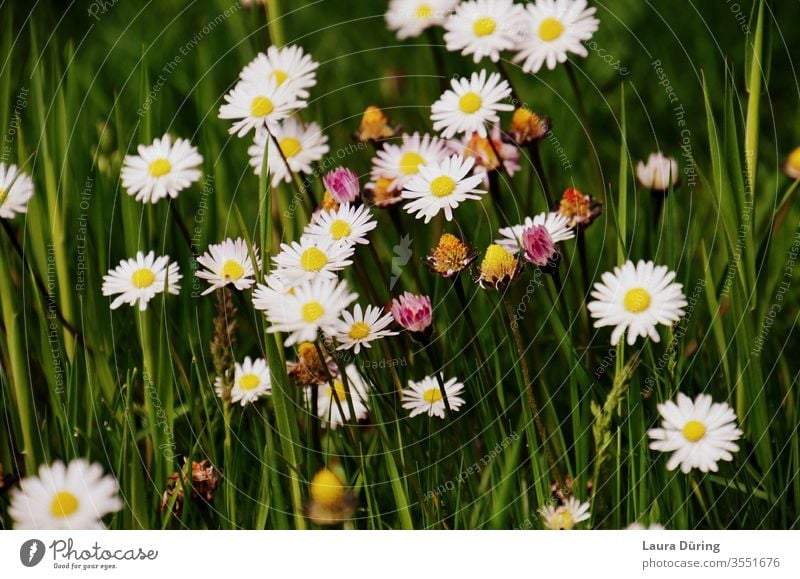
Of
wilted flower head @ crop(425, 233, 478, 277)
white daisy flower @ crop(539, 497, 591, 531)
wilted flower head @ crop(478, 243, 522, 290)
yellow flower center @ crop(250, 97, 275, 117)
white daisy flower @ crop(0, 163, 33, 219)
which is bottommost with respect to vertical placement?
white daisy flower @ crop(539, 497, 591, 531)

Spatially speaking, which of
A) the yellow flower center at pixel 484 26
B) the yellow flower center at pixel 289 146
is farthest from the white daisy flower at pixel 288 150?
the yellow flower center at pixel 484 26

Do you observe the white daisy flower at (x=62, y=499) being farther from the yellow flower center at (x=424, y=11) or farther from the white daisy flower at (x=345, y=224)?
the yellow flower center at (x=424, y=11)

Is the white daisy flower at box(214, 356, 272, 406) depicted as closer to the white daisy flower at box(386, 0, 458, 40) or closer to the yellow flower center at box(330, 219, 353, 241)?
the yellow flower center at box(330, 219, 353, 241)

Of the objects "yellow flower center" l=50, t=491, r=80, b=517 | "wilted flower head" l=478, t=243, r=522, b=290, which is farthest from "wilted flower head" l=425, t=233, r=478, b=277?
"yellow flower center" l=50, t=491, r=80, b=517

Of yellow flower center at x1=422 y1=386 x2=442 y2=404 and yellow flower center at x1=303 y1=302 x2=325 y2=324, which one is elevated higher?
yellow flower center at x1=303 y1=302 x2=325 y2=324

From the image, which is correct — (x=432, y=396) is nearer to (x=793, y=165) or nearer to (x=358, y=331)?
(x=358, y=331)

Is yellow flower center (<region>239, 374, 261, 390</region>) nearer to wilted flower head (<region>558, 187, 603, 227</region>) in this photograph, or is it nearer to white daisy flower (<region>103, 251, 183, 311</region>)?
white daisy flower (<region>103, 251, 183, 311</region>)

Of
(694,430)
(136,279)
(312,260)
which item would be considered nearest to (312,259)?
(312,260)
